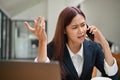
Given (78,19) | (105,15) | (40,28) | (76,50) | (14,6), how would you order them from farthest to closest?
(14,6) → (105,15) → (76,50) → (78,19) → (40,28)

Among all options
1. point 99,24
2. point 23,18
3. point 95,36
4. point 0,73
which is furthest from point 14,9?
point 0,73

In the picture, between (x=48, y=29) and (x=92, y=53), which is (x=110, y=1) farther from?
(x=92, y=53)

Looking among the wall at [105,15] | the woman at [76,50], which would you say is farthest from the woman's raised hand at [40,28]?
the wall at [105,15]

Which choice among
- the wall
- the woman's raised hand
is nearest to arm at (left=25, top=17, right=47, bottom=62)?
the woman's raised hand

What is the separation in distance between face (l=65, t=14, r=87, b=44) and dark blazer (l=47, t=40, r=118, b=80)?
107mm

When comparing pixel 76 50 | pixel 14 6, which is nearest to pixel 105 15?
pixel 14 6

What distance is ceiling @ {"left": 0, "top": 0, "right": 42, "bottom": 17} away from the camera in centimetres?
752

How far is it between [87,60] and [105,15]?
5.93m

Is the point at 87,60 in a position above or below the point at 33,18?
below

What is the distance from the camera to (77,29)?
4.61ft

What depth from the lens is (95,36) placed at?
61.6 inches

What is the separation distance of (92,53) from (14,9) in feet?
24.7

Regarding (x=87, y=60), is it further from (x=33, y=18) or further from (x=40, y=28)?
(x=33, y=18)

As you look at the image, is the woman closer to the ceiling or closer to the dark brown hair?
the dark brown hair
